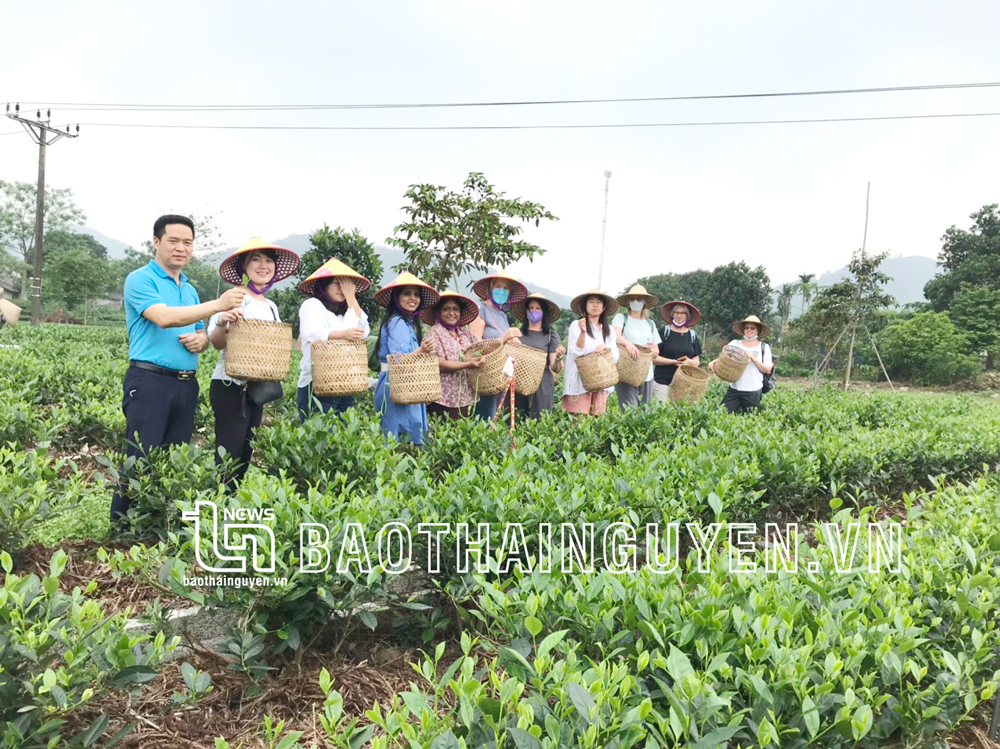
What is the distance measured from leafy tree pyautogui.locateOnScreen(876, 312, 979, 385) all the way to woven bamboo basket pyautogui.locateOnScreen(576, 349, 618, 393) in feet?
89.0

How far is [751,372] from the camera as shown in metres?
6.69

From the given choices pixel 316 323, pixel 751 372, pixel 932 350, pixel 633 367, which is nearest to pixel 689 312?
pixel 751 372

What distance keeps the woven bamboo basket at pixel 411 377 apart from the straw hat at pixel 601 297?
2.03 metres

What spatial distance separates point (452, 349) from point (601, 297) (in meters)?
1.69

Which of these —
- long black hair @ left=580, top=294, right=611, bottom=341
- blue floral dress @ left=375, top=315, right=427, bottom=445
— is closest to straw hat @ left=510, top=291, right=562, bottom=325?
long black hair @ left=580, top=294, right=611, bottom=341

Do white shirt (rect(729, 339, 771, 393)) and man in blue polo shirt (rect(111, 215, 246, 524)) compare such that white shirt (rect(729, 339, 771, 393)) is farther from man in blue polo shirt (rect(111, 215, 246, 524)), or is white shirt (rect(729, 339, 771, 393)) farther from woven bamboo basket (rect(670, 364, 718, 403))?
man in blue polo shirt (rect(111, 215, 246, 524))

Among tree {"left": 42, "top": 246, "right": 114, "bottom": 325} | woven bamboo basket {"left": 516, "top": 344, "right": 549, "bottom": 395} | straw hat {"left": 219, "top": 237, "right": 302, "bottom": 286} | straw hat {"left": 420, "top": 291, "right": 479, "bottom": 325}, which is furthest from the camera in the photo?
tree {"left": 42, "top": 246, "right": 114, "bottom": 325}

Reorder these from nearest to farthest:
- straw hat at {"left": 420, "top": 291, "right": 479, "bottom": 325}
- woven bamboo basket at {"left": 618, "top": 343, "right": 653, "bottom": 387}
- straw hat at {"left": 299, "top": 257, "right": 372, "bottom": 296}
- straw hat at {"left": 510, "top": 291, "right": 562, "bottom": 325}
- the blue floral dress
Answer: straw hat at {"left": 299, "top": 257, "right": 372, "bottom": 296}, the blue floral dress, straw hat at {"left": 420, "top": 291, "right": 479, "bottom": 325}, straw hat at {"left": 510, "top": 291, "right": 562, "bottom": 325}, woven bamboo basket at {"left": 618, "top": 343, "right": 653, "bottom": 387}

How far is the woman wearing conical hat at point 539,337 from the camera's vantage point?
5855 millimetres

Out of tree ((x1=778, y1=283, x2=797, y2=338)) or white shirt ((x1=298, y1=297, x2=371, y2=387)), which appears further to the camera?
tree ((x1=778, y1=283, x2=797, y2=338))

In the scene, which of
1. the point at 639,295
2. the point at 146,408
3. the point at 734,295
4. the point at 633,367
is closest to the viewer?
the point at 146,408

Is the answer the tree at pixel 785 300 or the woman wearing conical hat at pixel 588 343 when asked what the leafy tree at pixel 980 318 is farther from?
the woman wearing conical hat at pixel 588 343

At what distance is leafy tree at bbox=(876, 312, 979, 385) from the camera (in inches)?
1056

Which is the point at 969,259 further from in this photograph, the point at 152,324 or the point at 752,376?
the point at 152,324
